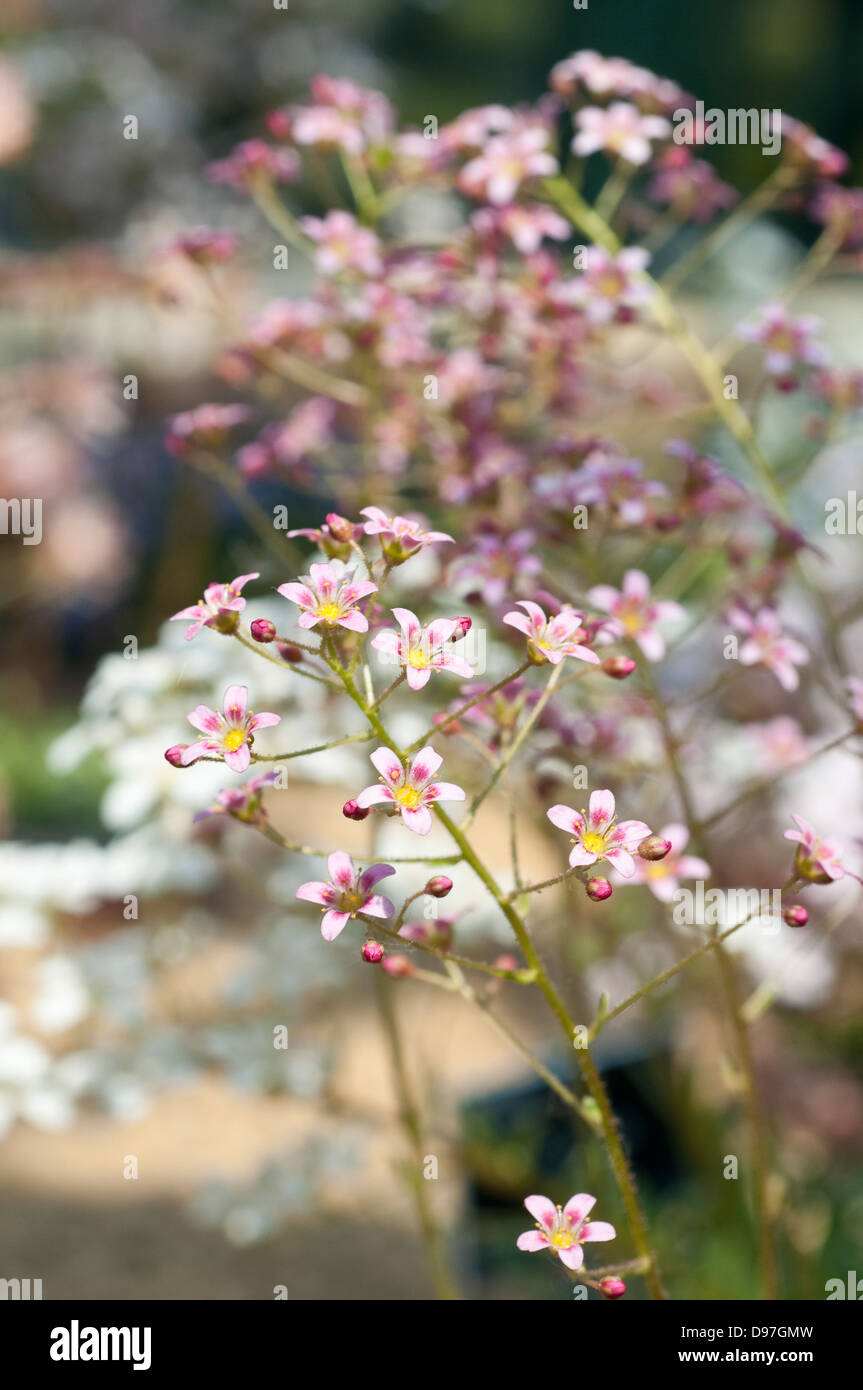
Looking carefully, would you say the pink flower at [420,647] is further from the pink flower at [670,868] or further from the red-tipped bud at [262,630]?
the pink flower at [670,868]

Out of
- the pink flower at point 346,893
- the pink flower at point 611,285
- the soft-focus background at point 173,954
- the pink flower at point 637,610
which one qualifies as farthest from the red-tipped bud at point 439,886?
the pink flower at point 611,285

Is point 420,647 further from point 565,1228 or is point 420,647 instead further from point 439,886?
point 565,1228

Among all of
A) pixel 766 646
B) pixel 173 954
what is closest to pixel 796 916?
pixel 766 646

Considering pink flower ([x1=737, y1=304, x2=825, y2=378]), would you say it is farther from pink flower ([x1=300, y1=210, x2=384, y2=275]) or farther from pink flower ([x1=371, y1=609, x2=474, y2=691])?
pink flower ([x1=371, y1=609, x2=474, y2=691])

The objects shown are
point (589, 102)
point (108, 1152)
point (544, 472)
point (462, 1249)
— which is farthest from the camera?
point (108, 1152)

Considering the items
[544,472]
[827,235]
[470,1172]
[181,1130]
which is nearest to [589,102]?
[827,235]

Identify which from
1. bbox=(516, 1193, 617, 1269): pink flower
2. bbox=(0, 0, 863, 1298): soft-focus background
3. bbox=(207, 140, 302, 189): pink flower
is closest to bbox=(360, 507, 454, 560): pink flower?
bbox=(516, 1193, 617, 1269): pink flower
